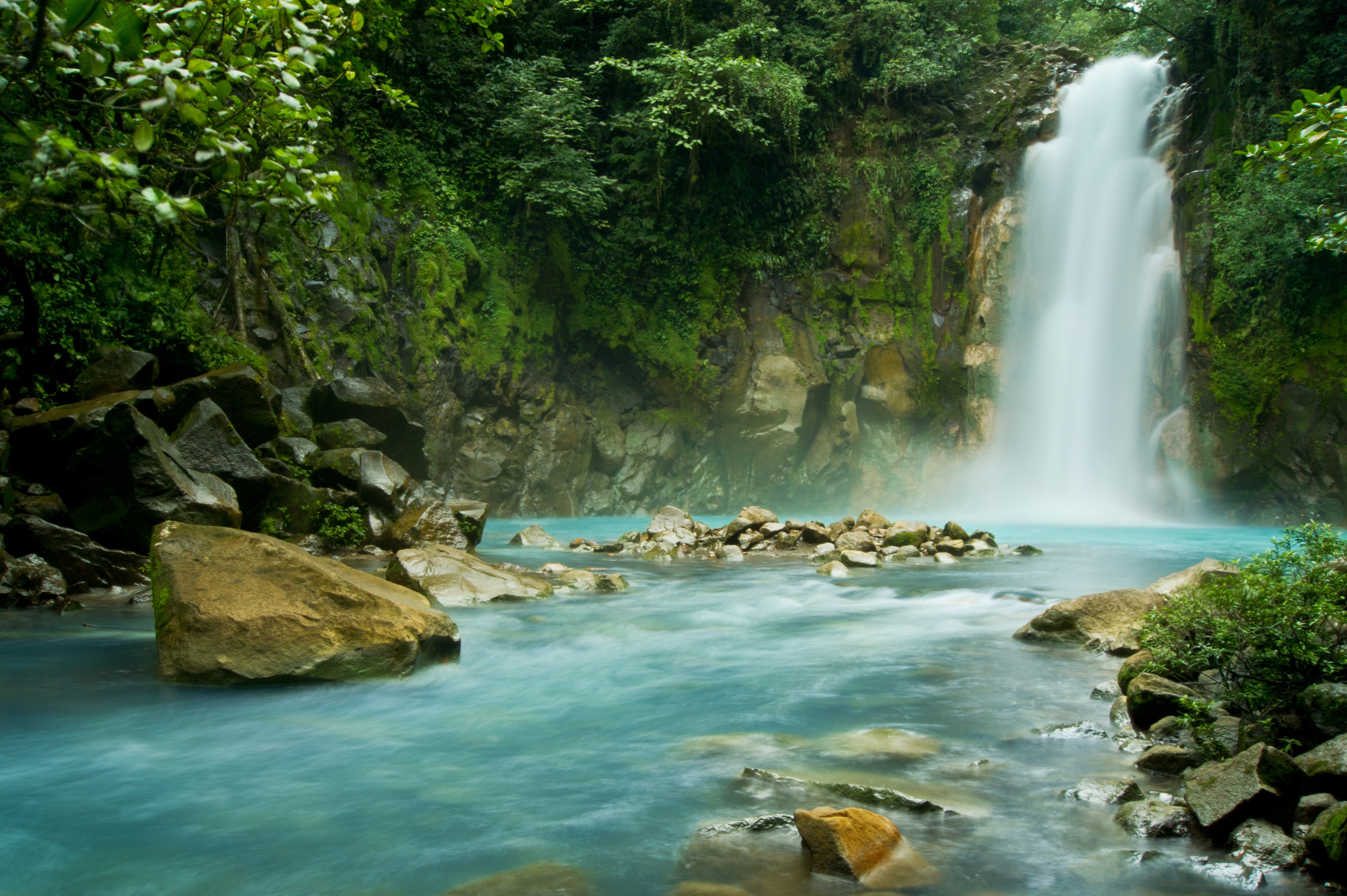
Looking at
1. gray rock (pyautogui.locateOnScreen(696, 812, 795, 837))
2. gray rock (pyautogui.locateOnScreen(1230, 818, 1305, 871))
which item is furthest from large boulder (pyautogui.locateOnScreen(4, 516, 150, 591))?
gray rock (pyautogui.locateOnScreen(1230, 818, 1305, 871))

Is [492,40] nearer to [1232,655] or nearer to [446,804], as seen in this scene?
[446,804]

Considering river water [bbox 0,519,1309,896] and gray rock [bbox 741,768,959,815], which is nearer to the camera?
river water [bbox 0,519,1309,896]

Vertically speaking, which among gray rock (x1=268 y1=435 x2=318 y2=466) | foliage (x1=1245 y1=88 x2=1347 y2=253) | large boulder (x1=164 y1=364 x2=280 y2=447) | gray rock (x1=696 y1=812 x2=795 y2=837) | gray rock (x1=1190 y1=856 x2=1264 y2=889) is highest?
foliage (x1=1245 y1=88 x2=1347 y2=253)

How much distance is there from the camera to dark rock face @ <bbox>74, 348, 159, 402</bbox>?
8.68 m

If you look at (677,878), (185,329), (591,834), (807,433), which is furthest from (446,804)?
(807,433)

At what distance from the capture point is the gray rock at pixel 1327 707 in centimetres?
360

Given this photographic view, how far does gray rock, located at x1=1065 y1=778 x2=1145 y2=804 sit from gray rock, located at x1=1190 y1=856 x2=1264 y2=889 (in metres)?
0.50

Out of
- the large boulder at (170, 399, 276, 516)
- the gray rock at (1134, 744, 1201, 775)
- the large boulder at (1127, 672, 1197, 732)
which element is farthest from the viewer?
the large boulder at (170, 399, 276, 516)

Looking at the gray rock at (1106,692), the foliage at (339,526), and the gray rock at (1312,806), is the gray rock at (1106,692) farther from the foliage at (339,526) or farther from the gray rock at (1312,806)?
the foliage at (339,526)

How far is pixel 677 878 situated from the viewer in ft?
10.2

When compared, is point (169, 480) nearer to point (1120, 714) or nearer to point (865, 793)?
point (865, 793)

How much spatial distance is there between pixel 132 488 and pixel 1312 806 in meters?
8.78

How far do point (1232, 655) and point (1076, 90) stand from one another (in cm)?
2139

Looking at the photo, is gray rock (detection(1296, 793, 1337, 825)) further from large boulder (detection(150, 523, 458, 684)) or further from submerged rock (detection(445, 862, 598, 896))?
large boulder (detection(150, 523, 458, 684))
